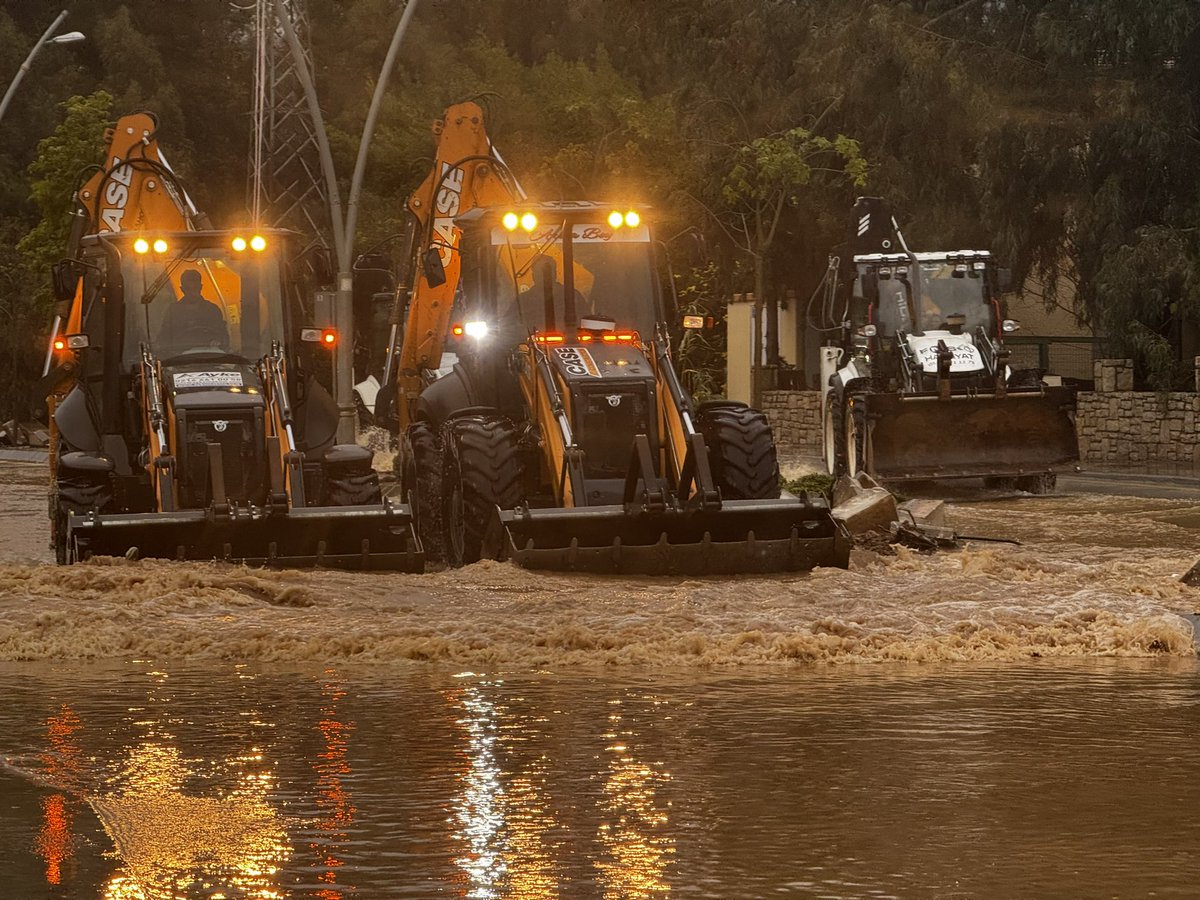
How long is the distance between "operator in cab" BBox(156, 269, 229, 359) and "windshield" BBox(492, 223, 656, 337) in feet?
7.69

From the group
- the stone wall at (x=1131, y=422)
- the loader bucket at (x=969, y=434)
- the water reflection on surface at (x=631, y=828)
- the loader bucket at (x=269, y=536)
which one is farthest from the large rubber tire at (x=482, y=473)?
the stone wall at (x=1131, y=422)

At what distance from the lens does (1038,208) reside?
40.6 m

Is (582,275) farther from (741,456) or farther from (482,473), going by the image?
(482,473)

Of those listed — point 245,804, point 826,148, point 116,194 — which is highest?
point 826,148

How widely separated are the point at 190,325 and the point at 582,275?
3.28 m

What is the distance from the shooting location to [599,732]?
10.9 metres

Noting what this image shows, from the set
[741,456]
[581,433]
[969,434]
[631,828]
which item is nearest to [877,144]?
[969,434]

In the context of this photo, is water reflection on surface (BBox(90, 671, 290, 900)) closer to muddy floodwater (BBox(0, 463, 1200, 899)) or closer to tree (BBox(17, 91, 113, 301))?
muddy floodwater (BBox(0, 463, 1200, 899))

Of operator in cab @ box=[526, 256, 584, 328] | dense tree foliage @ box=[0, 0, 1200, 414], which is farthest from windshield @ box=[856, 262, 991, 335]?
operator in cab @ box=[526, 256, 584, 328]

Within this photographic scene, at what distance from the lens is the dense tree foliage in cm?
3853

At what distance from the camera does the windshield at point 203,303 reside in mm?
19375

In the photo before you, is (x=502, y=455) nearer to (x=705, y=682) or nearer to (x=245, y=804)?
(x=705, y=682)

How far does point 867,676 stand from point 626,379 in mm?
5790

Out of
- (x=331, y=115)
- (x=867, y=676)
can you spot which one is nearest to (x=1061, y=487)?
(x=867, y=676)
